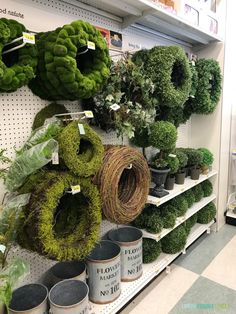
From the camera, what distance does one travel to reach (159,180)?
6.20 feet

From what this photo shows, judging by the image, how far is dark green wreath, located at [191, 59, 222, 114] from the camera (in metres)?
2.32

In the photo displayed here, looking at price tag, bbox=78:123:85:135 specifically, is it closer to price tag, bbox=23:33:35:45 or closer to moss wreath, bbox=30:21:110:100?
moss wreath, bbox=30:21:110:100

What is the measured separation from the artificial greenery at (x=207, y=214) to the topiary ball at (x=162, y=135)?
1.25 meters

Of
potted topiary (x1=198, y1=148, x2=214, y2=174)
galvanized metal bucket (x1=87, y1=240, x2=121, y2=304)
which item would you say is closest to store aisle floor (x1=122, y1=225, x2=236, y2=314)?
galvanized metal bucket (x1=87, y1=240, x2=121, y2=304)

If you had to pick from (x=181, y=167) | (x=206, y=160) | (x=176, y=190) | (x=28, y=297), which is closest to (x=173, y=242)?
(x=176, y=190)

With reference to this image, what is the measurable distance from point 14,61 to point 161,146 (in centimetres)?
103

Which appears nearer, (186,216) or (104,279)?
(104,279)

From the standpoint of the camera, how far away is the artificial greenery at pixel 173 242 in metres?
2.12

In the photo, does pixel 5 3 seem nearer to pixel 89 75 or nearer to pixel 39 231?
pixel 89 75

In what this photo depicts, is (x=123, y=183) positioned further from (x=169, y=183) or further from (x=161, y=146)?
(x=169, y=183)

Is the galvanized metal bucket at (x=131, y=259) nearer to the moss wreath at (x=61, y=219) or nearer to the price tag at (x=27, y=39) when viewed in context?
the moss wreath at (x=61, y=219)

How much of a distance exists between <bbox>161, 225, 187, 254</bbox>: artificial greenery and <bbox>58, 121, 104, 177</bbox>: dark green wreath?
115cm

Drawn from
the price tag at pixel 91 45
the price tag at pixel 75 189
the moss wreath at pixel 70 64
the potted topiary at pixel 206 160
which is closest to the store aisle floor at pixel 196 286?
the potted topiary at pixel 206 160

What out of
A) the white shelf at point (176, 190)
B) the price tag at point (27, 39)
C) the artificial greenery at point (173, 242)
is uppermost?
the price tag at point (27, 39)
